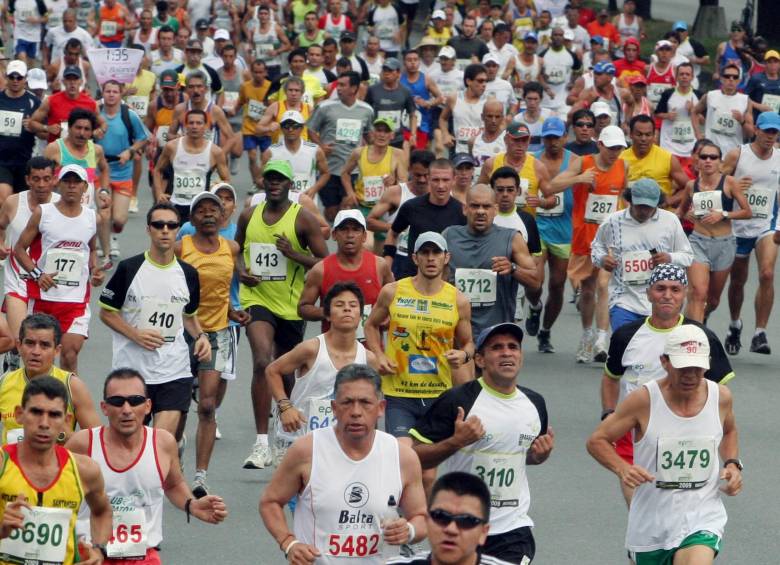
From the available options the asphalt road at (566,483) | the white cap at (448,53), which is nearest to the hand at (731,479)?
the asphalt road at (566,483)

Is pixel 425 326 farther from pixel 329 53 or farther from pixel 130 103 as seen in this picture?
pixel 329 53

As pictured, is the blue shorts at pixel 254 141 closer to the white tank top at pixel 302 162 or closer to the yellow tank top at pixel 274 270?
the white tank top at pixel 302 162

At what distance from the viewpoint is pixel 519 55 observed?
26.7m

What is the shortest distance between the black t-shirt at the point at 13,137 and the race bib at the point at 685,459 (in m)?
10.9

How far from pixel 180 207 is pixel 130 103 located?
206 inches

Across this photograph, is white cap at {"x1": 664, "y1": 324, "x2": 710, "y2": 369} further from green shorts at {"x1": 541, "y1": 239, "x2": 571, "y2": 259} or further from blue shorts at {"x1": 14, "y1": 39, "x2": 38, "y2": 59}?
blue shorts at {"x1": 14, "y1": 39, "x2": 38, "y2": 59}

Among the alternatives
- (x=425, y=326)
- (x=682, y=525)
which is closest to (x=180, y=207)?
(x=425, y=326)

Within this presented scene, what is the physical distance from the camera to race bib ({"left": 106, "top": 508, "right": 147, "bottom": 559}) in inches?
336

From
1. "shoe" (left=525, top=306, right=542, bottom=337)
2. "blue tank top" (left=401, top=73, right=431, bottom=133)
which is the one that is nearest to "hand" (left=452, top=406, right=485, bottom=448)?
"shoe" (left=525, top=306, right=542, bottom=337)

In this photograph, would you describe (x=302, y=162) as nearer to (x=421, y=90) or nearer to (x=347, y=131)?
(x=347, y=131)

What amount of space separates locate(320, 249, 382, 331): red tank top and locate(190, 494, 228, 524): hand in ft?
13.0

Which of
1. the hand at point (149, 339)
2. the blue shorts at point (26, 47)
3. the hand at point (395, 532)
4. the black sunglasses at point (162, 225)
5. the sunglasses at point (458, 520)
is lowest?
the blue shorts at point (26, 47)

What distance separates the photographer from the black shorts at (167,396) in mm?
11344

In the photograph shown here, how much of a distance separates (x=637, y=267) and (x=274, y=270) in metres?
2.59
